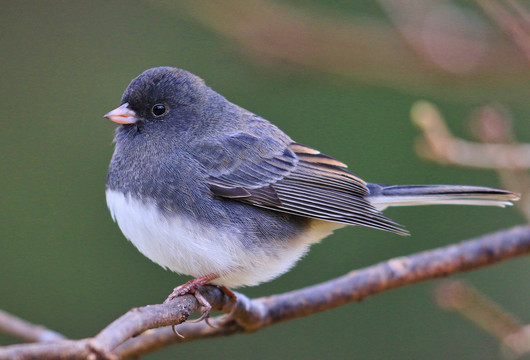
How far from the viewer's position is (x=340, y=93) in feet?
14.1

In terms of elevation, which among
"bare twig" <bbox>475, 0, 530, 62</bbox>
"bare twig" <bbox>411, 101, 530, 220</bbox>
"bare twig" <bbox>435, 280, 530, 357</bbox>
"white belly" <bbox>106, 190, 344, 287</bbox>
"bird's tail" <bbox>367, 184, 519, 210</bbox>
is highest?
"bare twig" <bbox>475, 0, 530, 62</bbox>

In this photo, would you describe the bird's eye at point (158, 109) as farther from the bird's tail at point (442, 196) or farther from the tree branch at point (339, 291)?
the bird's tail at point (442, 196)

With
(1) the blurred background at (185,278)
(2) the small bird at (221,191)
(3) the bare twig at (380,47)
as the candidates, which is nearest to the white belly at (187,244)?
(2) the small bird at (221,191)

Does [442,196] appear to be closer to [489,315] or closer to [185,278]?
[489,315]

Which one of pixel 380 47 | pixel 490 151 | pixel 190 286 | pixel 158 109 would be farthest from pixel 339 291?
pixel 380 47

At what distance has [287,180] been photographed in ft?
8.91

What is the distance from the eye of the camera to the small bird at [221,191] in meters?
2.34

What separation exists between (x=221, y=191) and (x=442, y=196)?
0.89 meters

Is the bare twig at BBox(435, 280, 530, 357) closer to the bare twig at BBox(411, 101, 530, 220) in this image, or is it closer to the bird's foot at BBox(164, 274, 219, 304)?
the bare twig at BBox(411, 101, 530, 220)

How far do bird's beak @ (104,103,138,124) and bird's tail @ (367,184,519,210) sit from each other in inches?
41.8

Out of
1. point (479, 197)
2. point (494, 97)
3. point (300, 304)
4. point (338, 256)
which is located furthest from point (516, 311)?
point (300, 304)

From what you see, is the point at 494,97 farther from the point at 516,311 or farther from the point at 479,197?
the point at 516,311

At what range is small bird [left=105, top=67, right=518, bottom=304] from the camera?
234cm

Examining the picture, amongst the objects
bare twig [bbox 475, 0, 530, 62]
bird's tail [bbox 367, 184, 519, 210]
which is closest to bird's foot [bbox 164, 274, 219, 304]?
bird's tail [bbox 367, 184, 519, 210]
